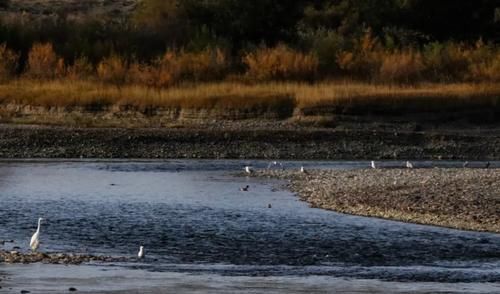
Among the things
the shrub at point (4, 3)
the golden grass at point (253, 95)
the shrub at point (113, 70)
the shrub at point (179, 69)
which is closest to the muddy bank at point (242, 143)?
the golden grass at point (253, 95)

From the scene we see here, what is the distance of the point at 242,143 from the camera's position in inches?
1518

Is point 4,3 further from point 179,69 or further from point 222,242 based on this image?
point 222,242

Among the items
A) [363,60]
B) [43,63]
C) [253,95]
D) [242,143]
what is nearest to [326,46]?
[363,60]

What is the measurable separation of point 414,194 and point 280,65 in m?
21.4

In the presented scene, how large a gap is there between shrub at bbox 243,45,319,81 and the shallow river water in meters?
15.4

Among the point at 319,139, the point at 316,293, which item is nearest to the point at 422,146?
the point at 319,139

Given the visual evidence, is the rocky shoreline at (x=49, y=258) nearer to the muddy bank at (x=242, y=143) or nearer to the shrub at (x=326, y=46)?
the muddy bank at (x=242, y=143)

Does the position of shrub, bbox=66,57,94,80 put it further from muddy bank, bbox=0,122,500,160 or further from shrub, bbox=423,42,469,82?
shrub, bbox=423,42,469,82

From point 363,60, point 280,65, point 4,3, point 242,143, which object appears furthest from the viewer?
point 4,3

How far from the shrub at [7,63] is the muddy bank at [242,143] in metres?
5.84

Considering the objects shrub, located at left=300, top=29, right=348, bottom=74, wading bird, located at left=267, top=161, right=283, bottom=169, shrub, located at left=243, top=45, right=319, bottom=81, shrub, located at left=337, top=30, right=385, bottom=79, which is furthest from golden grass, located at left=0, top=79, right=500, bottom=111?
wading bird, located at left=267, top=161, right=283, bottom=169

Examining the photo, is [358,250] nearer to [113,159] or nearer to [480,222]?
[480,222]

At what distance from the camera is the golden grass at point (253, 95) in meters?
42.1

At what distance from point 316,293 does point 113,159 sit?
69.0 ft
